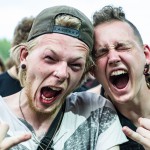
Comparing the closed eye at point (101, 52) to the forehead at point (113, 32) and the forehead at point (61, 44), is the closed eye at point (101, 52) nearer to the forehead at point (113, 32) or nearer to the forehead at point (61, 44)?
the forehead at point (113, 32)

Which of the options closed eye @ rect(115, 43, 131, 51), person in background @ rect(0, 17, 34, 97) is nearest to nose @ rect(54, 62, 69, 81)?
closed eye @ rect(115, 43, 131, 51)

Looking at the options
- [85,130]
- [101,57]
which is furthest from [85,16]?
[85,130]

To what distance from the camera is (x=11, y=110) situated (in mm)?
2701

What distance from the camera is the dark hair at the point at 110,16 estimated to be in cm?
323

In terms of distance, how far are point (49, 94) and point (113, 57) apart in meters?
0.62

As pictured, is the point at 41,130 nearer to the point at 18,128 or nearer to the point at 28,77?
the point at 18,128

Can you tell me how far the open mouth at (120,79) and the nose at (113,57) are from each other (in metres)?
0.11

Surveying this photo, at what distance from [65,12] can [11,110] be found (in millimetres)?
807

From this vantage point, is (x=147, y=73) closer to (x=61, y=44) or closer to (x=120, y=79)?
(x=120, y=79)

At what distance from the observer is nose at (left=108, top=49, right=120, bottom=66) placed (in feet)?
9.83

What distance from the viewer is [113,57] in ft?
9.87

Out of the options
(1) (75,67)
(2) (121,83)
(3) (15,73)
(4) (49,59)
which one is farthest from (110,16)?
(3) (15,73)

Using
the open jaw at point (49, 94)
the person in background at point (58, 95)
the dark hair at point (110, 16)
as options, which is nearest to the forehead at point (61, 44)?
the person in background at point (58, 95)

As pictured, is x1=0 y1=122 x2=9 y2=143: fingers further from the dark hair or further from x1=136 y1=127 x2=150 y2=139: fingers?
the dark hair
